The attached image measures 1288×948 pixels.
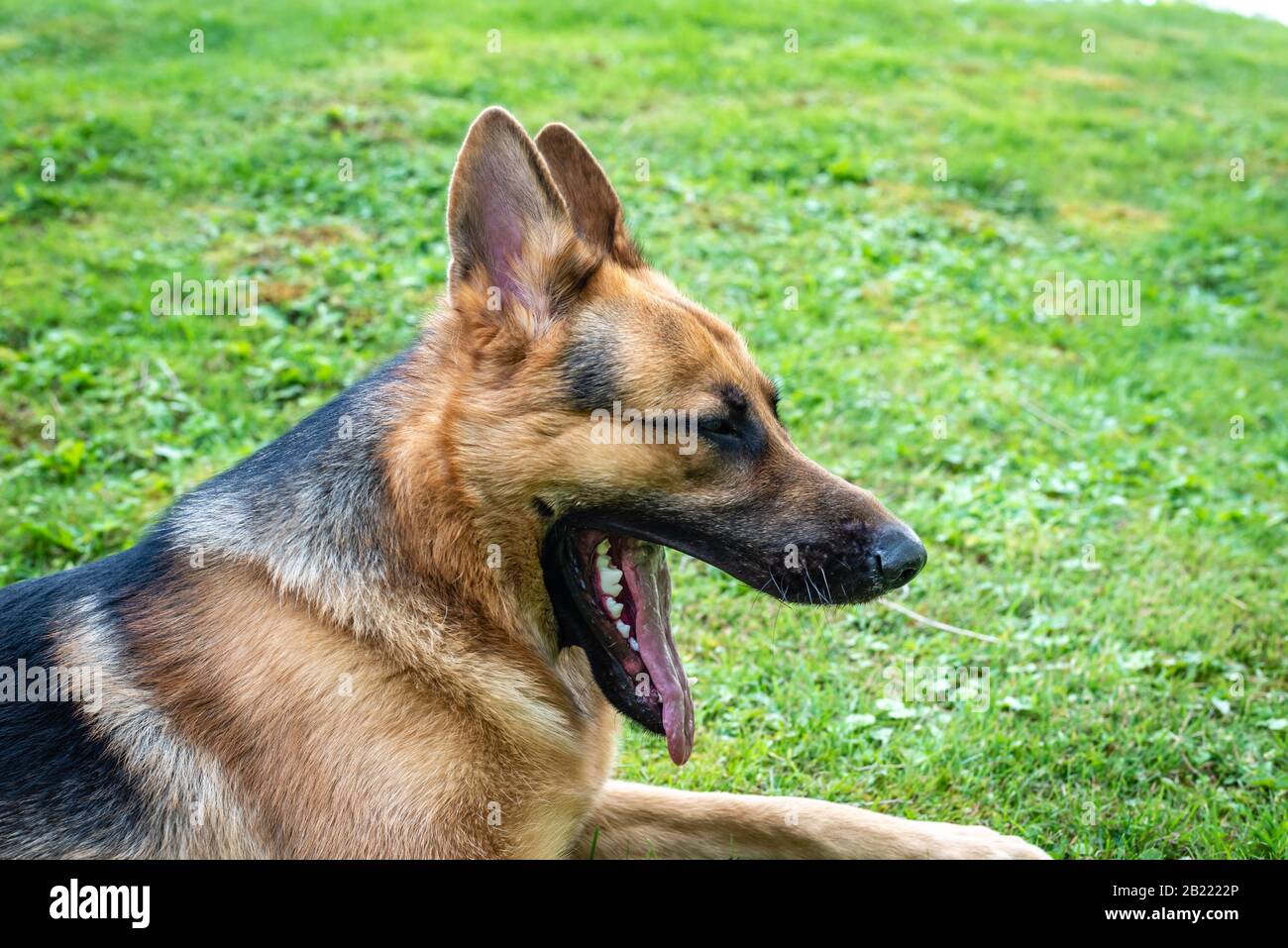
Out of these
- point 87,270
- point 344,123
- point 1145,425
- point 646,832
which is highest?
point 344,123

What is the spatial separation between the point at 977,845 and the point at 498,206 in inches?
103

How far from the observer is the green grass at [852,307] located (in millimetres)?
4656

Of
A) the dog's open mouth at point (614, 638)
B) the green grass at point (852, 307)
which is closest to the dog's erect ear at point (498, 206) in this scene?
the dog's open mouth at point (614, 638)

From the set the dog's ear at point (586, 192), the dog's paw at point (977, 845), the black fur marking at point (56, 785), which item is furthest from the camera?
the dog's ear at point (586, 192)

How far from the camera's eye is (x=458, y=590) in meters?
3.39

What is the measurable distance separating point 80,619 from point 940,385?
5.67 m

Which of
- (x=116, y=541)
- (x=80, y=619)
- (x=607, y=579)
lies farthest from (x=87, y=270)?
(x=607, y=579)

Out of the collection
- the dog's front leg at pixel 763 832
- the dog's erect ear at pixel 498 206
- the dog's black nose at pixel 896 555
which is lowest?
the dog's front leg at pixel 763 832

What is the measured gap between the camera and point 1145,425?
24.5 feet

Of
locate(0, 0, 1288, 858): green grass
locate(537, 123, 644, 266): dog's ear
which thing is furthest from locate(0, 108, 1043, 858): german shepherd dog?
locate(0, 0, 1288, 858): green grass

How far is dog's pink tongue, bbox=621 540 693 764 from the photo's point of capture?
11.6 ft

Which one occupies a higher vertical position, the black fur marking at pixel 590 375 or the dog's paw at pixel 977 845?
the black fur marking at pixel 590 375

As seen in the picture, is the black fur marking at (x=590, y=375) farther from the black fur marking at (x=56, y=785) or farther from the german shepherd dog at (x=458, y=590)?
the black fur marking at (x=56, y=785)
